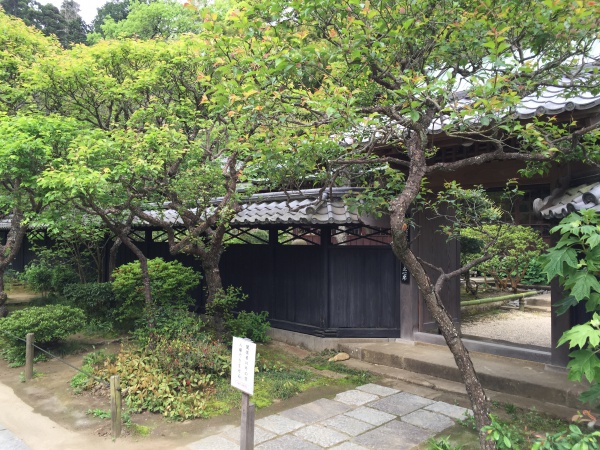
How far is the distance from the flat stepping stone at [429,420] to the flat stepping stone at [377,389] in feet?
2.87

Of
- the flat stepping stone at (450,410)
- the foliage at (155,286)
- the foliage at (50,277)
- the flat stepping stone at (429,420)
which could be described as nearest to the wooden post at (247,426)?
the flat stepping stone at (429,420)

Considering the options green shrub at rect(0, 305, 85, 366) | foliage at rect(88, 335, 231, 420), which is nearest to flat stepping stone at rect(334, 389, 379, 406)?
foliage at rect(88, 335, 231, 420)

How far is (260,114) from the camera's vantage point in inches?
245

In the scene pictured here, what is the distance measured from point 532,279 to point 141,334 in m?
16.9

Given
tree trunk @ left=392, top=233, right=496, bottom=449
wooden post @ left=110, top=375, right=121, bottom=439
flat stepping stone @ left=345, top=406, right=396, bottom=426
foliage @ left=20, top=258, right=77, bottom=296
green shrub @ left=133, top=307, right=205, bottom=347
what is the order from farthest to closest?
foliage @ left=20, top=258, right=77, bottom=296 → green shrub @ left=133, top=307, right=205, bottom=347 → flat stepping stone @ left=345, top=406, right=396, bottom=426 → wooden post @ left=110, top=375, right=121, bottom=439 → tree trunk @ left=392, top=233, right=496, bottom=449

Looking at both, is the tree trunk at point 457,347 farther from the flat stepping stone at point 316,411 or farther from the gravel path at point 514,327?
the gravel path at point 514,327

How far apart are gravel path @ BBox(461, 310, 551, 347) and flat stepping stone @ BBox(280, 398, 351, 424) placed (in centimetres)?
587

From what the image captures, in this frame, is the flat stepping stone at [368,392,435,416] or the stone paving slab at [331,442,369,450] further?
the flat stepping stone at [368,392,435,416]

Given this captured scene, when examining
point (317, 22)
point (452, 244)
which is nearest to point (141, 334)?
point (317, 22)

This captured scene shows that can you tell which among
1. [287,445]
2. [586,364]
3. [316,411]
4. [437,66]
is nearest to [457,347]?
[586,364]

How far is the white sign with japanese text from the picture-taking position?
4.30m

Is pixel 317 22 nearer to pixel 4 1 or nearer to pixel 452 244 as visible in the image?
pixel 452 244

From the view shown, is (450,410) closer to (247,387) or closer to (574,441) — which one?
(574,441)

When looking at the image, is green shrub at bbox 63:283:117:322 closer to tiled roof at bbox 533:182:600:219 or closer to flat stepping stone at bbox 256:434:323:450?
flat stepping stone at bbox 256:434:323:450
